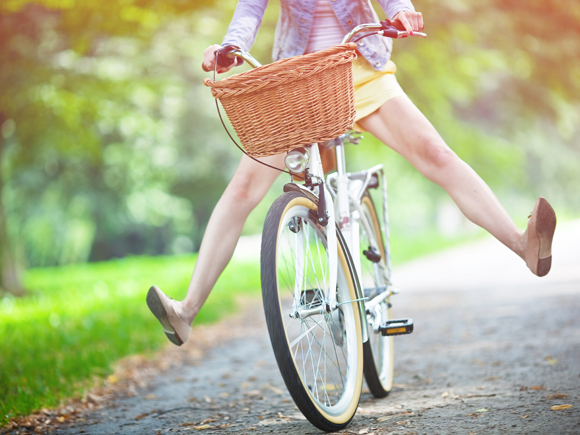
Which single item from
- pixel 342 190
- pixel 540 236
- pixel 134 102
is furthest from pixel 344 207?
pixel 134 102

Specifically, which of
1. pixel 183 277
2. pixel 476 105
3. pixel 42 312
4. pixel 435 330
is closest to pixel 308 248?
pixel 435 330

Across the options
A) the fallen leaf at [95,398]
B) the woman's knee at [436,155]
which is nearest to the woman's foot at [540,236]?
the woman's knee at [436,155]

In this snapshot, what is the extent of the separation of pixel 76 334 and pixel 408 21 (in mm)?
4174

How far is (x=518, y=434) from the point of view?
7.24ft

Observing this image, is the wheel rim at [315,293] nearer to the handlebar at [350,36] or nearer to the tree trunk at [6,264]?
the handlebar at [350,36]

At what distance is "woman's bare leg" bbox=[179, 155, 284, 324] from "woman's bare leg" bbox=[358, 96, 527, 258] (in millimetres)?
475

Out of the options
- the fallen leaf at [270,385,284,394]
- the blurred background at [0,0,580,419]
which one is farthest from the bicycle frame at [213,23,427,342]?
the blurred background at [0,0,580,419]

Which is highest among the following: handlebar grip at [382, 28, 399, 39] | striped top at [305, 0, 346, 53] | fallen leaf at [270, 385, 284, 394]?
striped top at [305, 0, 346, 53]

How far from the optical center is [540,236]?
2293 millimetres

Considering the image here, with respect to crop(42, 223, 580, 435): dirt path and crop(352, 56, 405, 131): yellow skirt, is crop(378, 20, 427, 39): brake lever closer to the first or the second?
crop(352, 56, 405, 131): yellow skirt

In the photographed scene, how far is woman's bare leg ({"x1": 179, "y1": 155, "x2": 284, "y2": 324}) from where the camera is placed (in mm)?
2719

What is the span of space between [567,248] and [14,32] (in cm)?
1036

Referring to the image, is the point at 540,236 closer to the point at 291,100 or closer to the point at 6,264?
the point at 291,100

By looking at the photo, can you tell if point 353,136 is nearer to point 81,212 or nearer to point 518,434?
point 518,434
